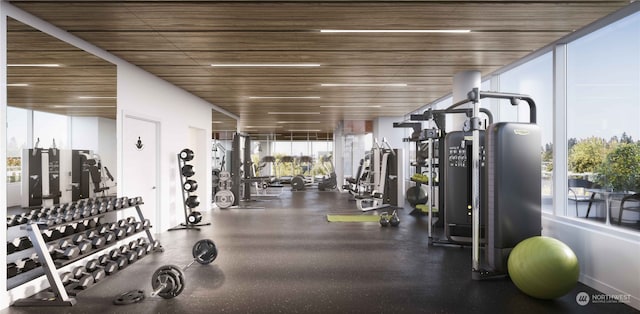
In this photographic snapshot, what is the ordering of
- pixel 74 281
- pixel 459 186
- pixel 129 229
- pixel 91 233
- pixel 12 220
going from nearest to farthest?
1. pixel 12 220
2. pixel 74 281
3. pixel 91 233
4. pixel 129 229
5. pixel 459 186

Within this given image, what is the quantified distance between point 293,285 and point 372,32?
2378 mm

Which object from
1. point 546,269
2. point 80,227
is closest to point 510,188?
point 546,269

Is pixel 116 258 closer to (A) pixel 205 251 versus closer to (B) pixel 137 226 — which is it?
(B) pixel 137 226

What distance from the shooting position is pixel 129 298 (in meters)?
3.07

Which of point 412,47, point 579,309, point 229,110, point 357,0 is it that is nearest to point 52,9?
point 357,0

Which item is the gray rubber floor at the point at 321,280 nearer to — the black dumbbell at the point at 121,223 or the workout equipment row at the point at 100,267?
the workout equipment row at the point at 100,267

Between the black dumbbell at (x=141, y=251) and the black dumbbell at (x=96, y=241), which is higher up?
the black dumbbell at (x=96, y=241)

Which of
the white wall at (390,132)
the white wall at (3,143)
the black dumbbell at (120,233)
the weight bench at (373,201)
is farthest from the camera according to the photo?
the white wall at (390,132)

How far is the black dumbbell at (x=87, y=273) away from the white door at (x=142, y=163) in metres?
1.35

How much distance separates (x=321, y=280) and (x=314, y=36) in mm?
2265

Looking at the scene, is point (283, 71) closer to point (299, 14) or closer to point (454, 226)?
point (299, 14)

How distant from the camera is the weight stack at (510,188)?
351 centimetres

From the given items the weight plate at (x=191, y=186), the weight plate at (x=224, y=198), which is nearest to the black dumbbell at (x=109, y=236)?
the weight plate at (x=191, y=186)

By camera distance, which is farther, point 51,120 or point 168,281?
point 51,120
